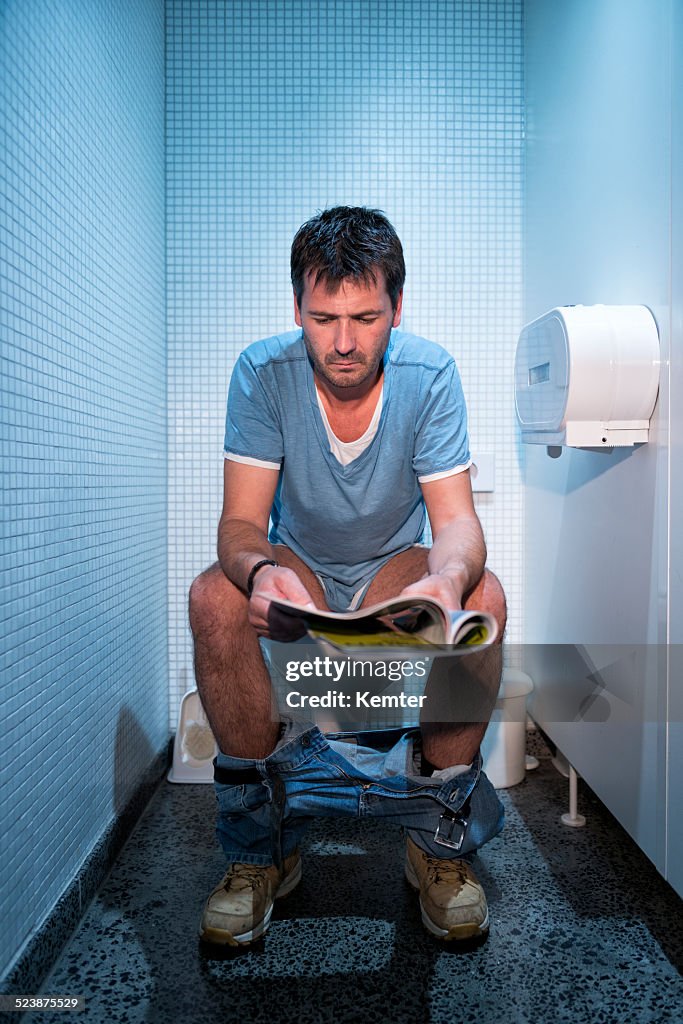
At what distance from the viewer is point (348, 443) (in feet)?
5.04

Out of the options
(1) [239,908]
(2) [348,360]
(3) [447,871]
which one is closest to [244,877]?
(1) [239,908]

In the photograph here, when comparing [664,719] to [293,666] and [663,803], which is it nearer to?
[663,803]

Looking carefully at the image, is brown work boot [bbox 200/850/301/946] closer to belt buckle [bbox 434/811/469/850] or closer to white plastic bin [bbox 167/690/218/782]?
belt buckle [bbox 434/811/469/850]

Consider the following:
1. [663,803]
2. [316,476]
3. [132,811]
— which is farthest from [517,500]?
[132,811]

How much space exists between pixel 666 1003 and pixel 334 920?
19.4 inches

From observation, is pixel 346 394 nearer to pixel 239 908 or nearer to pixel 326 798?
pixel 326 798

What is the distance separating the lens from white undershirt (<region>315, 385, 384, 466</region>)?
5.02ft

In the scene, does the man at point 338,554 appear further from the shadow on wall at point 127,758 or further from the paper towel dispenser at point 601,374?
the shadow on wall at point 127,758

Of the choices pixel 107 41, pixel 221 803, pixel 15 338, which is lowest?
pixel 221 803

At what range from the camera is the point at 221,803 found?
1.40m

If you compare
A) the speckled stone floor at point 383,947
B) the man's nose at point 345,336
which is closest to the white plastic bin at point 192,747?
the speckled stone floor at point 383,947

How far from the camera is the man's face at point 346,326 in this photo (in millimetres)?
1399

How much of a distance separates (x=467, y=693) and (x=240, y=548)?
42cm

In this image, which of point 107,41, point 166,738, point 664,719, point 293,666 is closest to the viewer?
point 664,719
